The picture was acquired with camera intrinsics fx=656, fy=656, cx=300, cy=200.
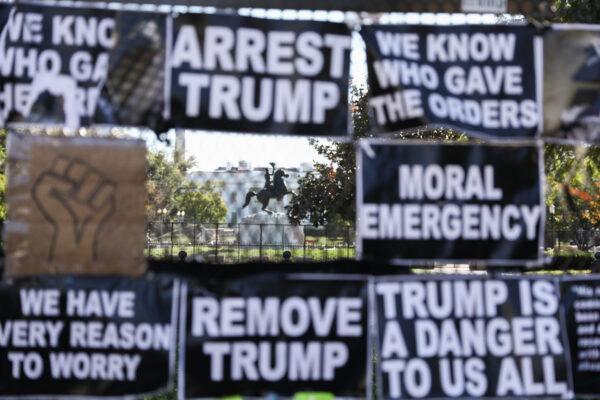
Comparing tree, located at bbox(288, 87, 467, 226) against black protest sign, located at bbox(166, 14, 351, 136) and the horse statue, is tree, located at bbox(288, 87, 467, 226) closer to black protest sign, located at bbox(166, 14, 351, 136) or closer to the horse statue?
the horse statue

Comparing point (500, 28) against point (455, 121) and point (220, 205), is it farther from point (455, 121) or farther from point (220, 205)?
point (220, 205)

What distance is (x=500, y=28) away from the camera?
11.5 ft

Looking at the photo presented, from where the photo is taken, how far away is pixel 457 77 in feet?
11.3

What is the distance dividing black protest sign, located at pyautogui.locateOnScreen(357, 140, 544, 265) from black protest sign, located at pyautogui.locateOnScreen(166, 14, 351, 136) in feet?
1.10

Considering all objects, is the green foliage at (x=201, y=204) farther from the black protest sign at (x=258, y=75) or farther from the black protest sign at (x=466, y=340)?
the black protest sign at (x=466, y=340)

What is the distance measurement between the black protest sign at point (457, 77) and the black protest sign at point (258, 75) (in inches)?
7.9

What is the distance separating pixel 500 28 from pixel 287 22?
1.14 metres

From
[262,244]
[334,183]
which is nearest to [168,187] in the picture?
[262,244]

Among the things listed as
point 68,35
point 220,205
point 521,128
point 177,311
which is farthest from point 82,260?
point 220,205

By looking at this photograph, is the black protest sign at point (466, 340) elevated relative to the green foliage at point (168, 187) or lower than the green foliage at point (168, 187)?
lower

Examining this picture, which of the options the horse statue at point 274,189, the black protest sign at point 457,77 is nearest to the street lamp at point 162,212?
the horse statue at point 274,189

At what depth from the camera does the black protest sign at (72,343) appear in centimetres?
329

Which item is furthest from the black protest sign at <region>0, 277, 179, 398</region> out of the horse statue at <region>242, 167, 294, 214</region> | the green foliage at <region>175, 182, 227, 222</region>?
the green foliage at <region>175, 182, 227, 222</region>

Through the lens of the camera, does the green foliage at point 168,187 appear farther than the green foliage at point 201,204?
No
